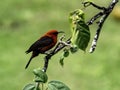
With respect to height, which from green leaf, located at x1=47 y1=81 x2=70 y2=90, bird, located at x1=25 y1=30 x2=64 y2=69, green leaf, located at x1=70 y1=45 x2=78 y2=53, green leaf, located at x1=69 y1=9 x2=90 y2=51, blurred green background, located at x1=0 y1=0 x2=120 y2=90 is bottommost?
green leaf, located at x1=47 y1=81 x2=70 y2=90

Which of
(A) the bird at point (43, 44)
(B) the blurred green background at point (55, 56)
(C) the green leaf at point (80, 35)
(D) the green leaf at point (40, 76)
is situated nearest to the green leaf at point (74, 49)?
(C) the green leaf at point (80, 35)

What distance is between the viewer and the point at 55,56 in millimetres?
11102

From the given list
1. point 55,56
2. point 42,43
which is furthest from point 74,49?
point 55,56

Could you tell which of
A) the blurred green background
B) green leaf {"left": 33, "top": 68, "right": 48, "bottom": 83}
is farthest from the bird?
the blurred green background

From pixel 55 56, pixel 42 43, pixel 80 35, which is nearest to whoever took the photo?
pixel 80 35

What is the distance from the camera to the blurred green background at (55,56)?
10164 mm

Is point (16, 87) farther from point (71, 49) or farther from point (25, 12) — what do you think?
point (71, 49)

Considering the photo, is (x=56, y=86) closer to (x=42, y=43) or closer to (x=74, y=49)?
(x=74, y=49)

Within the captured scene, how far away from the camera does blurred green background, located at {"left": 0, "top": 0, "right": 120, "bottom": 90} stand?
33.3 feet

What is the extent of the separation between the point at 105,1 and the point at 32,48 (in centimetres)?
1077

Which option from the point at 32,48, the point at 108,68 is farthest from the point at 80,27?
the point at 108,68

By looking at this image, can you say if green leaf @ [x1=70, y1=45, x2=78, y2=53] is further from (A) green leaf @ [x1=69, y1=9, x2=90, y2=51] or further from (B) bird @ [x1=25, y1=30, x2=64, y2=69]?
(B) bird @ [x1=25, y1=30, x2=64, y2=69]

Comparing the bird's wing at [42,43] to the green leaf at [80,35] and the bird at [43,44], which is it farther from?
the green leaf at [80,35]

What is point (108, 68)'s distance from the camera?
420 inches
